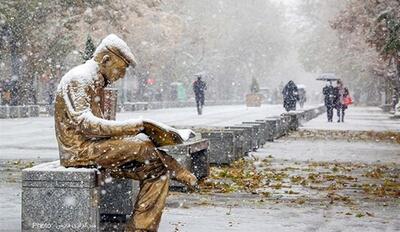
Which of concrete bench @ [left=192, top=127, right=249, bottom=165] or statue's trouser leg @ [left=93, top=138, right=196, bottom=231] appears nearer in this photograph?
statue's trouser leg @ [left=93, top=138, right=196, bottom=231]

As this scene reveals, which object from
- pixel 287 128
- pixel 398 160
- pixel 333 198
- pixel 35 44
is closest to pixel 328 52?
pixel 35 44

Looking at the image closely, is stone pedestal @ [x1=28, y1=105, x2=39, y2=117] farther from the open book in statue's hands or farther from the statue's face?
the open book in statue's hands

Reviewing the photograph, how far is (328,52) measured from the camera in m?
93.2

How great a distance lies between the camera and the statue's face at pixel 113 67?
719 cm

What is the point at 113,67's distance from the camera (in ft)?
23.7

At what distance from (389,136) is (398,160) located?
11.0 m

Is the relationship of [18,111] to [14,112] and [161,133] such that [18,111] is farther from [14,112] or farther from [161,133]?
[161,133]

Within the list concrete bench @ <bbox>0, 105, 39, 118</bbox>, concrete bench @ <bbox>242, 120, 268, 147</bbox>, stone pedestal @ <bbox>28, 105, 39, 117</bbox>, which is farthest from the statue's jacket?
stone pedestal @ <bbox>28, 105, 39, 117</bbox>

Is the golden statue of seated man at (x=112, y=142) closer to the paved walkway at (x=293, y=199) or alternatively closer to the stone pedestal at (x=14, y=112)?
the paved walkway at (x=293, y=199)

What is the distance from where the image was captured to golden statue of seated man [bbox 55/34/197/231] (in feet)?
22.9

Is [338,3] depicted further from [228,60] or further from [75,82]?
[75,82]

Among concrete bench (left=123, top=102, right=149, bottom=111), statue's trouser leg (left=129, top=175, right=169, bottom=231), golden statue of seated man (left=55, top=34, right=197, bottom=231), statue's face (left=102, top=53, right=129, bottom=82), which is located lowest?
concrete bench (left=123, top=102, right=149, bottom=111)

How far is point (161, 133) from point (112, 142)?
41 cm

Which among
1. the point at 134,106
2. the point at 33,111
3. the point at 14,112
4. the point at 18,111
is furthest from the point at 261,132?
the point at 134,106
